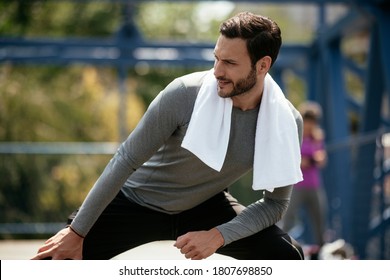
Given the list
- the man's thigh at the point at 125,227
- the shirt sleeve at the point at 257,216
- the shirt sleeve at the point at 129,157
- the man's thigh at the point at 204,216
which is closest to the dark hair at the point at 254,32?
the shirt sleeve at the point at 129,157

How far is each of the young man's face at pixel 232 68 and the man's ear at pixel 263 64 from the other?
36 mm

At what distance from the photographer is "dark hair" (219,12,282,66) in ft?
11.2

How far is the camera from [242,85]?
350 centimetres

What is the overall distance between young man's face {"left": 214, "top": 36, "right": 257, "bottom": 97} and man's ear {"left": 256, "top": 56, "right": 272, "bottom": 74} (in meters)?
0.04

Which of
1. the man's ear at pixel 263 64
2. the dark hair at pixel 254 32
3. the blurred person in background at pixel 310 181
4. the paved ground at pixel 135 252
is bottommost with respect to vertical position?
the paved ground at pixel 135 252

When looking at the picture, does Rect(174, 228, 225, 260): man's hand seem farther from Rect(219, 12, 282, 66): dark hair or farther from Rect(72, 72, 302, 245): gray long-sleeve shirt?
Rect(219, 12, 282, 66): dark hair

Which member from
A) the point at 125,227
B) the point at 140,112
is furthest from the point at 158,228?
the point at 140,112

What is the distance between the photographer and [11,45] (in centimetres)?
1178

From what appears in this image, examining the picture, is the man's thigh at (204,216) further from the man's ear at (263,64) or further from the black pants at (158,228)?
the man's ear at (263,64)

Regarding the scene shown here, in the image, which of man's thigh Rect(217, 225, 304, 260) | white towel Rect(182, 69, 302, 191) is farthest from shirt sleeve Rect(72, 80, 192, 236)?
man's thigh Rect(217, 225, 304, 260)

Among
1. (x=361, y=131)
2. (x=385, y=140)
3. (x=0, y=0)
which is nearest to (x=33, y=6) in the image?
(x=0, y=0)

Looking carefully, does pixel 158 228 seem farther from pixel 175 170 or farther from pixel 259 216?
pixel 259 216

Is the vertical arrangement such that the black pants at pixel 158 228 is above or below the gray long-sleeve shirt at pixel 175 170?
below

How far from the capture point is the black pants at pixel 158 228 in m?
3.69
